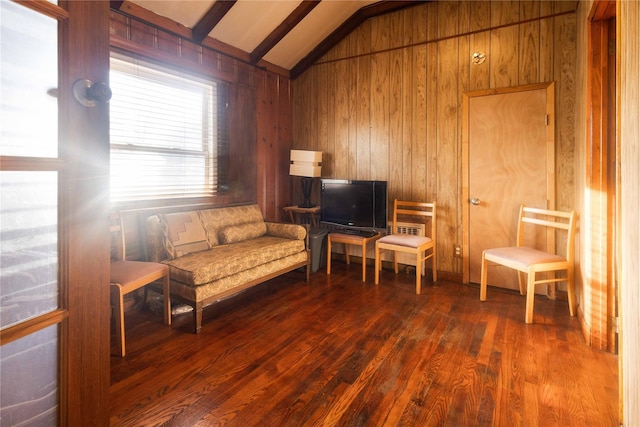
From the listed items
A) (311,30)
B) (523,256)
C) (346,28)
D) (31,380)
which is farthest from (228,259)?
(346,28)

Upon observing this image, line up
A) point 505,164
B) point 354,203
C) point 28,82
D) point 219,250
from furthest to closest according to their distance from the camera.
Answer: point 354,203
point 505,164
point 219,250
point 28,82

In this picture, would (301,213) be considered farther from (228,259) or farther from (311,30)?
(311,30)

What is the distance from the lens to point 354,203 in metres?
4.08

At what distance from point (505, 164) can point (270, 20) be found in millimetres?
2896

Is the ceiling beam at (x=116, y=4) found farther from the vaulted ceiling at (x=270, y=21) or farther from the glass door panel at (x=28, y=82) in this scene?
the glass door panel at (x=28, y=82)

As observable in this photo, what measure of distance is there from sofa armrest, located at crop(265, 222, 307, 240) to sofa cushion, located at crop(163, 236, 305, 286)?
7 centimetres

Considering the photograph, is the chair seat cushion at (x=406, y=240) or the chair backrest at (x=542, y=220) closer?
the chair backrest at (x=542, y=220)

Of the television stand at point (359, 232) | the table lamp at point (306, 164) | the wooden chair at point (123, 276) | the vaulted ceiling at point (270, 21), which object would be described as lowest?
the wooden chair at point (123, 276)

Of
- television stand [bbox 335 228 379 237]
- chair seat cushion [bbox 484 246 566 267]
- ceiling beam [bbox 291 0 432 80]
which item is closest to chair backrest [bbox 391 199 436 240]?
television stand [bbox 335 228 379 237]

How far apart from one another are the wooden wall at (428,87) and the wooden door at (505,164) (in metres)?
0.11

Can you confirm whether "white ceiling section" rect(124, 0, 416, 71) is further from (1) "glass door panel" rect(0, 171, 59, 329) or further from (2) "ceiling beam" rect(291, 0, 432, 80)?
(1) "glass door panel" rect(0, 171, 59, 329)

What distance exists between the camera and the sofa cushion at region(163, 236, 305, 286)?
2.65 m

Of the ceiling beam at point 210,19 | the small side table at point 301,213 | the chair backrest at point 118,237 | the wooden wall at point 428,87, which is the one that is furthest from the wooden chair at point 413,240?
the ceiling beam at point 210,19

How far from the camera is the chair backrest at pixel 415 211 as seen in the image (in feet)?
12.4
